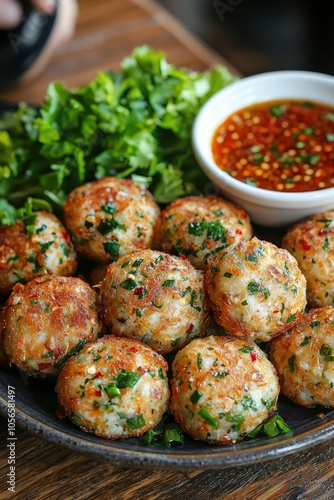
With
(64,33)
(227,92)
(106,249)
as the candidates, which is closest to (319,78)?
(227,92)

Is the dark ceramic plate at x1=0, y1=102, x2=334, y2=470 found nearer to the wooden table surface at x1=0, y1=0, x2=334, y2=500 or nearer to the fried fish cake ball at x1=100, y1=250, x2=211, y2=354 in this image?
the wooden table surface at x1=0, y1=0, x2=334, y2=500

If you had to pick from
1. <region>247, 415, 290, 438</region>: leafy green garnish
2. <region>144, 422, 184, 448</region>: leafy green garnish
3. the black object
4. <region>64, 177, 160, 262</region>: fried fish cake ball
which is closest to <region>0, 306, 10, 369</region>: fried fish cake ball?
<region>64, 177, 160, 262</region>: fried fish cake ball

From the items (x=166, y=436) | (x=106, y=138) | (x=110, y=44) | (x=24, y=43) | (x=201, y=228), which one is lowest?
(x=166, y=436)

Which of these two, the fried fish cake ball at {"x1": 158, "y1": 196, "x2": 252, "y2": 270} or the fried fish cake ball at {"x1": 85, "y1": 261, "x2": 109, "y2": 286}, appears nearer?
the fried fish cake ball at {"x1": 158, "y1": 196, "x2": 252, "y2": 270}

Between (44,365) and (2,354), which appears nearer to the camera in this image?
(44,365)

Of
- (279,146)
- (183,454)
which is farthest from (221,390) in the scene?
(279,146)

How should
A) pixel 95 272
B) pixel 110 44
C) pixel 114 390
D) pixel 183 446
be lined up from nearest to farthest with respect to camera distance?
pixel 114 390 → pixel 183 446 → pixel 95 272 → pixel 110 44

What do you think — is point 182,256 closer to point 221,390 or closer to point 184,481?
point 221,390
